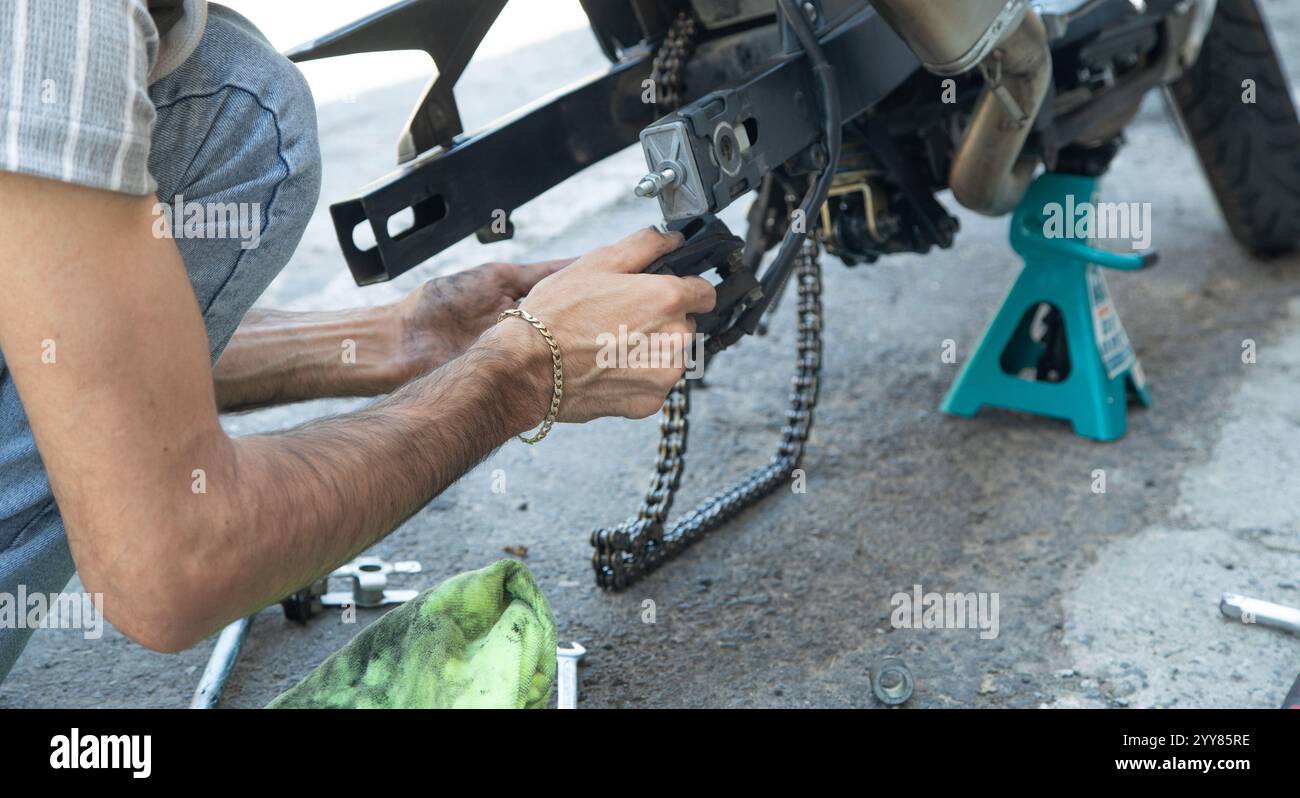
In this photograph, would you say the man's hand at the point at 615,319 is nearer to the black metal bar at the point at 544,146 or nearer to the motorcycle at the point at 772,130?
the motorcycle at the point at 772,130

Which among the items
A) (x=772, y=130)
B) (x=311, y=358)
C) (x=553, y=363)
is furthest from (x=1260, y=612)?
(x=311, y=358)

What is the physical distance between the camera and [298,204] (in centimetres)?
Result: 113

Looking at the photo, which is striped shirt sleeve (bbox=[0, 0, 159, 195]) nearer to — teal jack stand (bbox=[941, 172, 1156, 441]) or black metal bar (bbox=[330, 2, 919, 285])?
black metal bar (bbox=[330, 2, 919, 285])

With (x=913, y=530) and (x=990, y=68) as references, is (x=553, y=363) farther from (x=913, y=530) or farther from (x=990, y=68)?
(x=913, y=530)

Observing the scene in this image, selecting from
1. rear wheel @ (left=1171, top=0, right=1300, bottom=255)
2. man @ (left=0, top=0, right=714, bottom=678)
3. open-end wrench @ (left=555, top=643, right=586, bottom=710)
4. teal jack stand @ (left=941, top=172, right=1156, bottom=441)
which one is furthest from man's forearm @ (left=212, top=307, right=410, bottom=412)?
rear wheel @ (left=1171, top=0, right=1300, bottom=255)

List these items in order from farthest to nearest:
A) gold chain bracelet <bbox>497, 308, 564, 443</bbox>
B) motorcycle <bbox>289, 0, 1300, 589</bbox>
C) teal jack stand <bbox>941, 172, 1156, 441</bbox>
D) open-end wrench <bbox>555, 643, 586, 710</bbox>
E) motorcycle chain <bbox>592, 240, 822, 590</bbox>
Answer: teal jack stand <bbox>941, 172, 1156, 441</bbox>, motorcycle chain <bbox>592, 240, 822, 590</bbox>, open-end wrench <bbox>555, 643, 586, 710</bbox>, motorcycle <bbox>289, 0, 1300, 589</bbox>, gold chain bracelet <bbox>497, 308, 564, 443</bbox>

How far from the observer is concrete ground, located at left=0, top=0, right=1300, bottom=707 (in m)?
1.46

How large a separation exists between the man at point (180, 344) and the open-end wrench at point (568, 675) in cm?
41

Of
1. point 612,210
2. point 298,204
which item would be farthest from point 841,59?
point 612,210

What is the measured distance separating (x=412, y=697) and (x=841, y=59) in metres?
0.88

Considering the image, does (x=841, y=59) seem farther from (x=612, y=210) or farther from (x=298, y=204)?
(x=612, y=210)

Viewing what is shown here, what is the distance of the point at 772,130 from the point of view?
1295mm

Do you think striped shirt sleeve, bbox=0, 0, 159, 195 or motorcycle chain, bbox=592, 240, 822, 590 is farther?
motorcycle chain, bbox=592, 240, 822, 590

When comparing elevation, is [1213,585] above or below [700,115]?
below
